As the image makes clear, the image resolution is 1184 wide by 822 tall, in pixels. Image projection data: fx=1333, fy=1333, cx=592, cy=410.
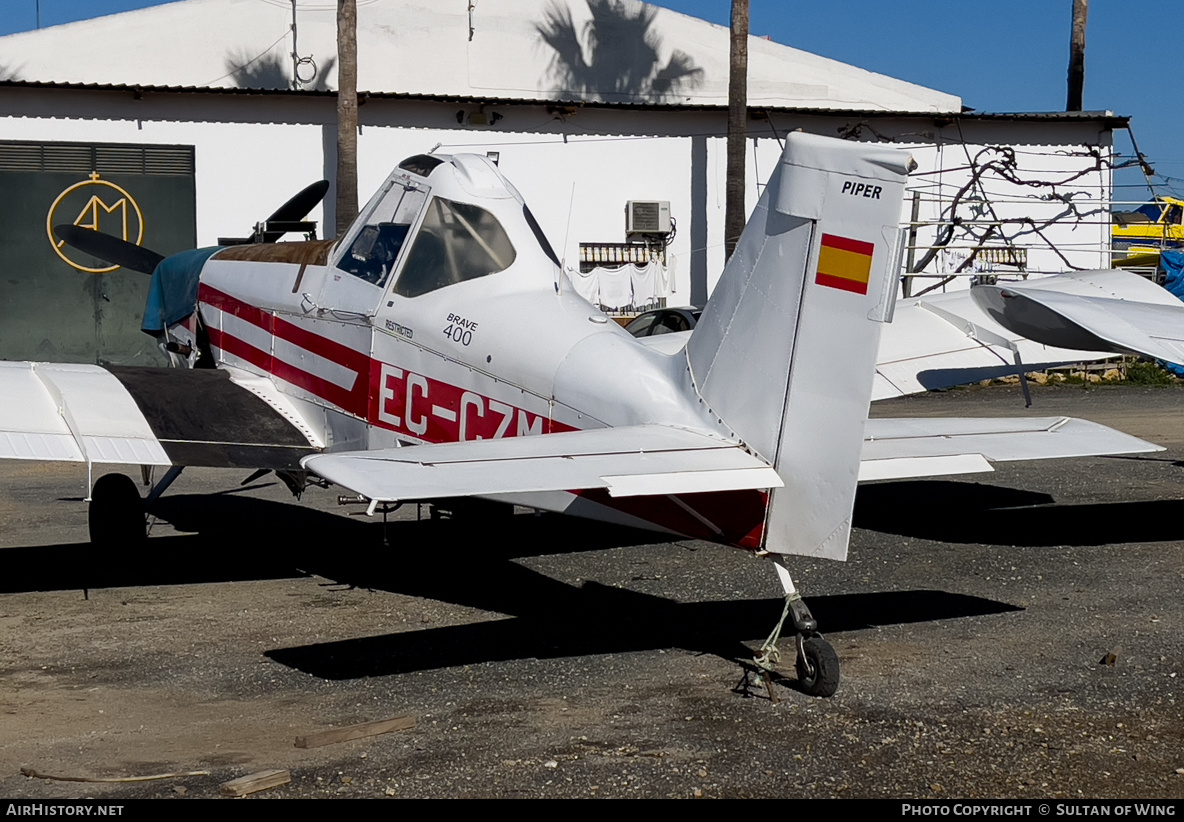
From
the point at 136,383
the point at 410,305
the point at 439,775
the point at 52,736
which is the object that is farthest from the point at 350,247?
the point at 439,775

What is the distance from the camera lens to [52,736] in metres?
5.61

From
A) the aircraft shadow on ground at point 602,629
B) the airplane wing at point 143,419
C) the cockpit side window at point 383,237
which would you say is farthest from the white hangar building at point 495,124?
the aircraft shadow on ground at point 602,629

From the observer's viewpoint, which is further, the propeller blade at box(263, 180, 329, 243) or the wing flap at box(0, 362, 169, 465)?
the propeller blade at box(263, 180, 329, 243)

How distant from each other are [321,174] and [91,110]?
155 inches

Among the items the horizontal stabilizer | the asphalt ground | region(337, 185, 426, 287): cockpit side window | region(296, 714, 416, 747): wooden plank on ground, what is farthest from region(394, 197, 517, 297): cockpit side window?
region(296, 714, 416, 747): wooden plank on ground

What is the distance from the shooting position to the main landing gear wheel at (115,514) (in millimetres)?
9023

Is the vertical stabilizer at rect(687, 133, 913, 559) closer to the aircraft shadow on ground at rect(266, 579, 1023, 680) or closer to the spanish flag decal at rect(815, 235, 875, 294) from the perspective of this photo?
the spanish flag decal at rect(815, 235, 875, 294)

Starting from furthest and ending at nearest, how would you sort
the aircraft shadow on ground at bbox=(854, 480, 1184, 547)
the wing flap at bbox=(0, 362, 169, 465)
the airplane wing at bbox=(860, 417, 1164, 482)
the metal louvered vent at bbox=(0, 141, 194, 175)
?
1. the metal louvered vent at bbox=(0, 141, 194, 175)
2. the aircraft shadow on ground at bbox=(854, 480, 1184, 547)
3. the wing flap at bbox=(0, 362, 169, 465)
4. the airplane wing at bbox=(860, 417, 1164, 482)

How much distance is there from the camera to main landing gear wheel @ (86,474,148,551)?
29.6 feet

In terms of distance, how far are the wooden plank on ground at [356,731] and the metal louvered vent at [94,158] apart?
759 inches

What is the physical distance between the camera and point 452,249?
8.02m

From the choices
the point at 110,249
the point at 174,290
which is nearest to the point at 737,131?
the point at 110,249

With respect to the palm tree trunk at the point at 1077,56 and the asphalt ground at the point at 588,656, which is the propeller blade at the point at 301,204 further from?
the palm tree trunk at the point at 1077,56

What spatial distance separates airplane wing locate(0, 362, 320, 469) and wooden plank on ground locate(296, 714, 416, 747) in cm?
279
